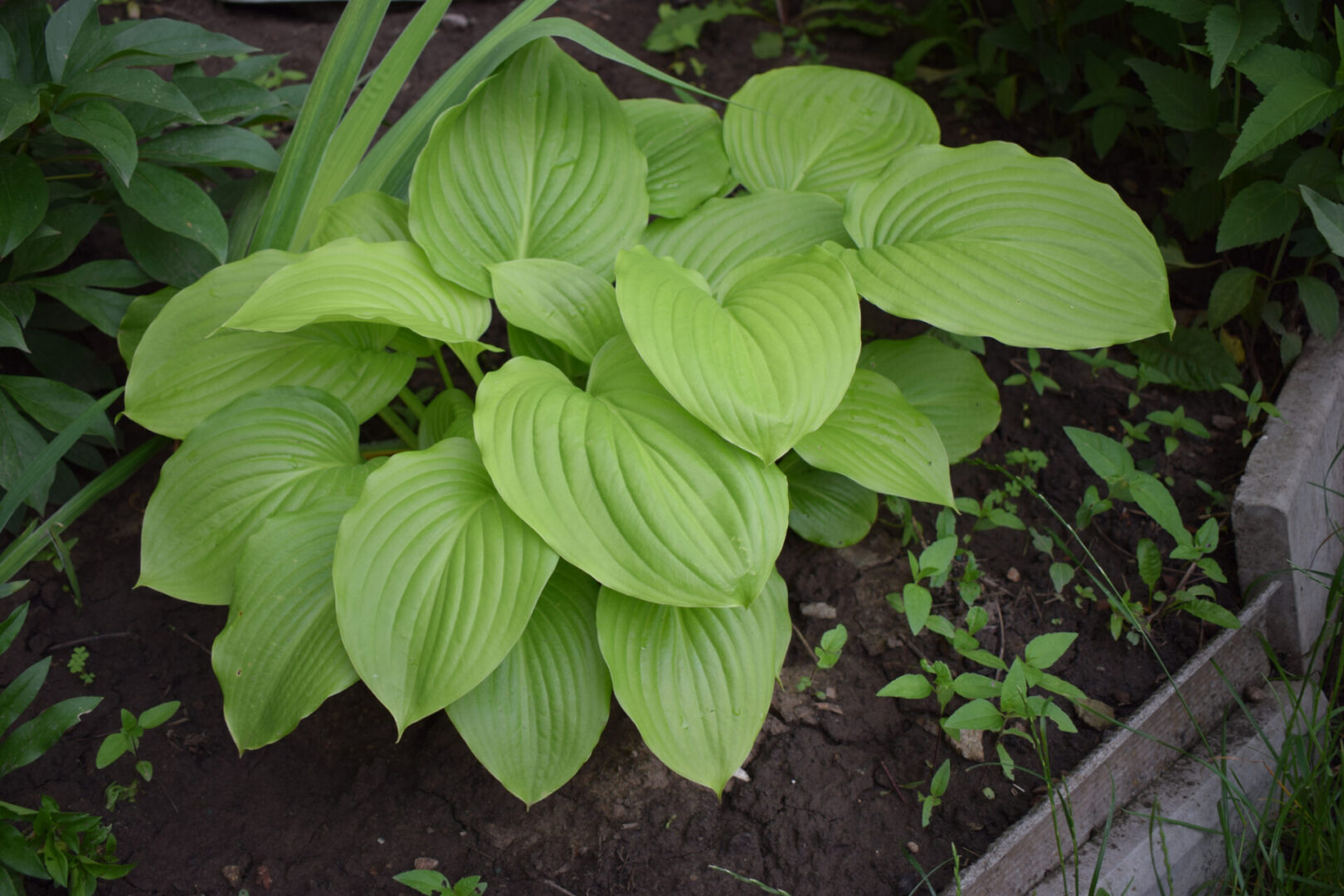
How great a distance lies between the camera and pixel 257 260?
1.61 meters

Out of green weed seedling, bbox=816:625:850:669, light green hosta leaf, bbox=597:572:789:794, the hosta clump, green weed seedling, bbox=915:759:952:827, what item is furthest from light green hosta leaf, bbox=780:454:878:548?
green weed seedling, bbox=915:759:952:827

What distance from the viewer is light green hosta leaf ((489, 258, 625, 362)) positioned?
153 centimetres

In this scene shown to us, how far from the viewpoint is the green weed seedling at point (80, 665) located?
1638 millimetres

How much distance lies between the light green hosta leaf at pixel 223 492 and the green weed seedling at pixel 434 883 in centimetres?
50

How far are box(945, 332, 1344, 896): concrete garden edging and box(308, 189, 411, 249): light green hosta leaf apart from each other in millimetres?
1442

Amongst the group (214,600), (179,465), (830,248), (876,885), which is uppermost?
(830,248)

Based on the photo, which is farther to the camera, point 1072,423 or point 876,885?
point 1072,423

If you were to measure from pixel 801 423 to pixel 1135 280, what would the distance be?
63 centimetres

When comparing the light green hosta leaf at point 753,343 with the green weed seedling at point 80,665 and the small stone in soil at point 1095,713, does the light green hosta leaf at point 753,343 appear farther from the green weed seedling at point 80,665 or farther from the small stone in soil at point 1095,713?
the green weed seedling at point 80,665

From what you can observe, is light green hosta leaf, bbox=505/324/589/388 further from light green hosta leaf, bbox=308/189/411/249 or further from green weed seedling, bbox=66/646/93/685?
green weed seedling, bbox=66/646/93/685

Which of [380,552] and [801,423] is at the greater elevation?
[801,423]

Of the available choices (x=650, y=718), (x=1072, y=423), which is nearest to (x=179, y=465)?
(x=650, y=718)

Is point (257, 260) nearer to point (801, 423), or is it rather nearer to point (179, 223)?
point (179, 223)

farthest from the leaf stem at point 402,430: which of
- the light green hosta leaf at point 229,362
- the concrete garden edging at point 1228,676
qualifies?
the concrete garden edging at point 1228,676
